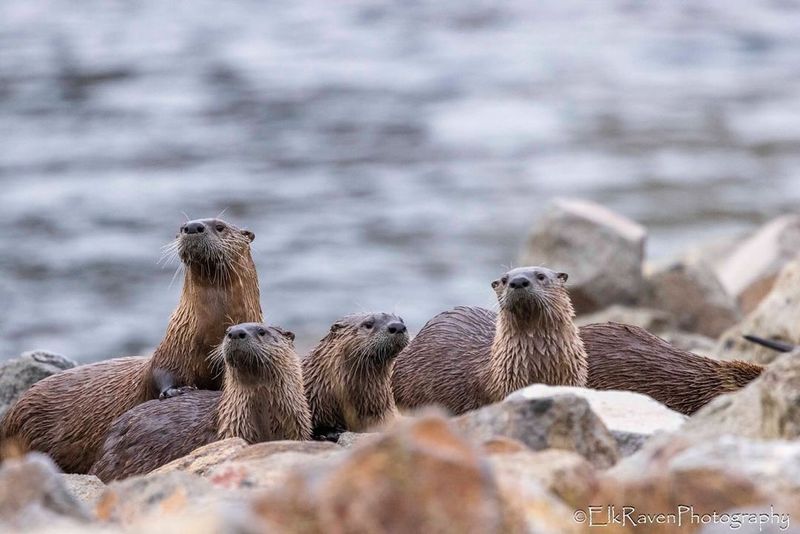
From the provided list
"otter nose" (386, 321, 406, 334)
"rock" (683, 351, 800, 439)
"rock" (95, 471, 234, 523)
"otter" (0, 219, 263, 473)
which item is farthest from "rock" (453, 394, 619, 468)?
"otter" (0, 219, 263, 473)

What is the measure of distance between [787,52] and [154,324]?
12.1 meters

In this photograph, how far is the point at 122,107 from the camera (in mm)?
17125

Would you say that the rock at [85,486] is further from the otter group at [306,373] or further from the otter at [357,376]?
the otter at [357,376]

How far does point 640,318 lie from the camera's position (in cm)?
864

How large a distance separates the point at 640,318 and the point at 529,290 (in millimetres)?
3580

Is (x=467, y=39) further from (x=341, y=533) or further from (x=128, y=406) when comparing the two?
(x=341, y=533)

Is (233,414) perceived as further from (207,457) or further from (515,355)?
(515,355)

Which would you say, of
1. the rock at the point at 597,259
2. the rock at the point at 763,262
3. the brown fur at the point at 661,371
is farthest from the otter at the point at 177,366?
the rock at the point at 763,262

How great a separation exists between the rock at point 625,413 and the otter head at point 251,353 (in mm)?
1120

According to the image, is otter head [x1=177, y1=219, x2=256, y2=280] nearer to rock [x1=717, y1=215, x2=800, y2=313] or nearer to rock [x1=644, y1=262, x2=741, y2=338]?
rock [x1=644, y1=262, x2=741, y2=338]

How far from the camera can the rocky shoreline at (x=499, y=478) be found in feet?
8.57

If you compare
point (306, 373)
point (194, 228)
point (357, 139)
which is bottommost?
point (357, 139)

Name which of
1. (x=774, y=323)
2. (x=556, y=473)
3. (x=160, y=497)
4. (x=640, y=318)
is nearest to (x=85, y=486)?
(x=160, y=497)

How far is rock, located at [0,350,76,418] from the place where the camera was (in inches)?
238
